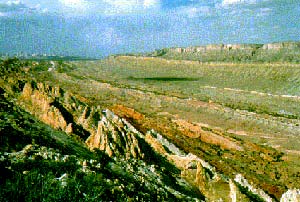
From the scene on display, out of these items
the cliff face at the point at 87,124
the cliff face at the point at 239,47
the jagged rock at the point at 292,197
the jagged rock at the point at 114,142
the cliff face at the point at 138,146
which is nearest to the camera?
the jagged rock at the point at 292,197

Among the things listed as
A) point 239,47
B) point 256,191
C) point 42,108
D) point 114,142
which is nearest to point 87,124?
point 42,108

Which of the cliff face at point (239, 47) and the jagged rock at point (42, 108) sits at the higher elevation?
the cliff face at point (239, 47)

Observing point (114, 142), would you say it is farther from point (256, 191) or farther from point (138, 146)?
point (256, 191)

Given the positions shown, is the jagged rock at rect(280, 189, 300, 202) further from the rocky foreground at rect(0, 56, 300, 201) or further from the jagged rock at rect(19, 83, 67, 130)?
the jagged rock at rect(19, 83, 67, 130)

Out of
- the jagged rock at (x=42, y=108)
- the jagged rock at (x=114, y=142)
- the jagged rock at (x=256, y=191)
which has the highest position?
the jagged rock at (x=42, y=108)

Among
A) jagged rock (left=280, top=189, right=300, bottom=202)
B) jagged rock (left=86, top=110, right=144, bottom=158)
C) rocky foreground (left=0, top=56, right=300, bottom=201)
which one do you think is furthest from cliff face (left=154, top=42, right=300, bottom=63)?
jagged rock (left=280, top=189, right=300, bottom=202)

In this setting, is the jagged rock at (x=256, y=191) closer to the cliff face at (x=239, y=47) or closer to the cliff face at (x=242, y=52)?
the cliff face at (x=242, y=52)

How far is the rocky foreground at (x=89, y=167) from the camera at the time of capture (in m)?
9.46

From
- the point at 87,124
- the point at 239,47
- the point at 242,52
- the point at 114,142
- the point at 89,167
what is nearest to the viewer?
the point at 89,167

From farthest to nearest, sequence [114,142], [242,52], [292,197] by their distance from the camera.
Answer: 1. [242,52]
2. [114,142]
3. [292,197]

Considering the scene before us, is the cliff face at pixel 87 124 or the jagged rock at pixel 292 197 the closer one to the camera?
the jagged rock at pixel 292 197

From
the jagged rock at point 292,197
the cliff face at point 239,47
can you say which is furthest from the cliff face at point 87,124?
the cliff face at point 239,47

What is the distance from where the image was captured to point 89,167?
11812 millimetres

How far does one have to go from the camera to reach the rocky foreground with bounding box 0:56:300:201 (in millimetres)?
9461
